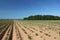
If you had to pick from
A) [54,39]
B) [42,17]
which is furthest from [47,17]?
[54,39]

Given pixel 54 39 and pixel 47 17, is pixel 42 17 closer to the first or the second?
pixel 47 17

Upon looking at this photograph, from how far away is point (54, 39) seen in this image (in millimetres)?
15391

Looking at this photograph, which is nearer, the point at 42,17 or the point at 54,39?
the point at 54,39

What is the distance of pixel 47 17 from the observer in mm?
176750

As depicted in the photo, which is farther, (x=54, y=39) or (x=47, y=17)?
(x=47, y=17)

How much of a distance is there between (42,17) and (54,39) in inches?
6488

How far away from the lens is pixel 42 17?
17950cm

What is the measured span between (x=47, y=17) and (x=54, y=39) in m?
163
